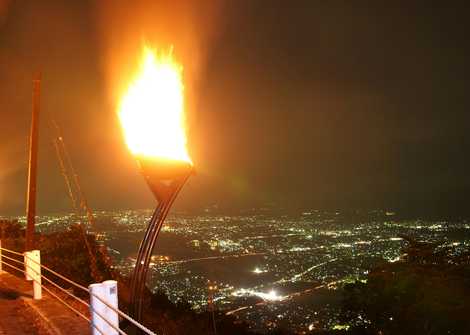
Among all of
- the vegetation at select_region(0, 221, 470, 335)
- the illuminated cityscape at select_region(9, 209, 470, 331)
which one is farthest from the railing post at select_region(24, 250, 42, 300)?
the illuminated cityscape at select_region(9, 209, 470, 331)

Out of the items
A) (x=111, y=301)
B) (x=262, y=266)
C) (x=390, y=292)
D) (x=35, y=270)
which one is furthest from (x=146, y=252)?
(x=262, y=266)

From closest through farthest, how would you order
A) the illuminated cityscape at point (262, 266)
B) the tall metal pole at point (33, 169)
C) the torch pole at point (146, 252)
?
the torch pole at point (146, 252), the tall metal pole at point (33, 169), the illuminated cityscape at point (262, 266)

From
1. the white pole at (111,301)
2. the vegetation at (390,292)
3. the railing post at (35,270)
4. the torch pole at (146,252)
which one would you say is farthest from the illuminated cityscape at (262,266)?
the white pole at (111,301)

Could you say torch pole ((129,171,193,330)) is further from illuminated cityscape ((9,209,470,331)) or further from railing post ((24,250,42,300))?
illuminated cityscape ((9,209,470,331))

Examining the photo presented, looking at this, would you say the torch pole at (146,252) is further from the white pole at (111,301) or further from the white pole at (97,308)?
the white pole at (97,308)

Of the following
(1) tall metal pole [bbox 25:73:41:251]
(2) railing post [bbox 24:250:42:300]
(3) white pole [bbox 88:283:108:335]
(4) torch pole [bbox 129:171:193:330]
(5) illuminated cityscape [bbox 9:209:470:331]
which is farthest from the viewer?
(5) illuminated cityscape [bbox 9:209:470:331]

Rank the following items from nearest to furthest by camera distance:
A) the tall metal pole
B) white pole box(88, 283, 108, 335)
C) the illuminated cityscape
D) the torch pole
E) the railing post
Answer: white pole box(88, 283, 108, 335), the torch pole, the railing post, the tall metal pole, the illuminated cityscape
